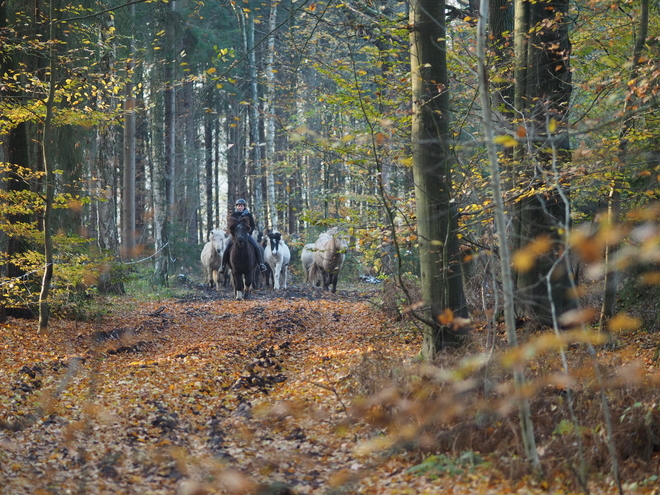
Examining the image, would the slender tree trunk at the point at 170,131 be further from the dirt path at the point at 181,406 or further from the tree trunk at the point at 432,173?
the tree trunk at the point at 432,173

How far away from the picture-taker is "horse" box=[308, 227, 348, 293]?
2070 cm

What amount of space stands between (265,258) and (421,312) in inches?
659

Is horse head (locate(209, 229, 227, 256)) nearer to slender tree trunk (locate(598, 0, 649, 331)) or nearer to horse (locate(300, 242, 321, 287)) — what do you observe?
horse (locate(300, 242, 321, 287))

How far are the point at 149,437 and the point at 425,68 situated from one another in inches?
215

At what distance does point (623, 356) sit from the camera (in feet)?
26.5

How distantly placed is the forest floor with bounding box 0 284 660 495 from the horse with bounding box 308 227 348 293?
9.12 m

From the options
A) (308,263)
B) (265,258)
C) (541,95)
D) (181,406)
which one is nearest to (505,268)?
(181,406)

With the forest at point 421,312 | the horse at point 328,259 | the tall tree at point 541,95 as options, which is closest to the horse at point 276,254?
the horse at point 328,259

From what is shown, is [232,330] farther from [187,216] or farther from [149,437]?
[187,216]

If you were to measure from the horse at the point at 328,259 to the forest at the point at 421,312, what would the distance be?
183 inches

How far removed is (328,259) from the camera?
21891 millimetres

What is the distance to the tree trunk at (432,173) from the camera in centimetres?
780

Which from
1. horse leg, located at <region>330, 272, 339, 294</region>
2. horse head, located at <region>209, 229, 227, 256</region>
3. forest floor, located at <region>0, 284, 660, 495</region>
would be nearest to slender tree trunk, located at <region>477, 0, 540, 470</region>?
forest floor, located at <region>0, 284, 660, 495</region>

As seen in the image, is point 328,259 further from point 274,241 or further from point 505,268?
point 505,268
